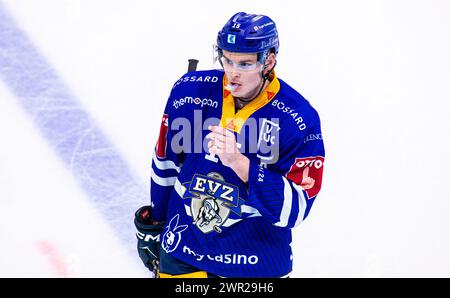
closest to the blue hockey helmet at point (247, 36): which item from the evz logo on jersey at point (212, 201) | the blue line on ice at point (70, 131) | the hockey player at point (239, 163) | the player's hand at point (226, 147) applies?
the hockey player at point (239, 163)

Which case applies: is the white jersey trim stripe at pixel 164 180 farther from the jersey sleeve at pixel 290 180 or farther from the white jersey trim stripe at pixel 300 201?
the white jersey trim stripe at pixel 300 201

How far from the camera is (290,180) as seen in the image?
2752mm

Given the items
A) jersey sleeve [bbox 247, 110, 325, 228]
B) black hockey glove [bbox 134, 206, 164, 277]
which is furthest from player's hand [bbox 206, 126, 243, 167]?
black hockey glove [bbox 134, 206, 164, 277]

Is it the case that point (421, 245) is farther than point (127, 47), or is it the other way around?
point (127, 47)

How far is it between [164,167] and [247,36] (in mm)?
687

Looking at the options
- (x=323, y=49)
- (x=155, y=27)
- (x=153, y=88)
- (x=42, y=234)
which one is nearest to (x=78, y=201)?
(x=42, y=234)

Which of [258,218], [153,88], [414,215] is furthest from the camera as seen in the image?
[153,88]

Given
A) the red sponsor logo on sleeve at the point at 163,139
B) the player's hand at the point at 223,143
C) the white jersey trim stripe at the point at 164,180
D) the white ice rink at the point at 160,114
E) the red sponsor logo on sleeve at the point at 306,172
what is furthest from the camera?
the white ice rink at the point at 160,114

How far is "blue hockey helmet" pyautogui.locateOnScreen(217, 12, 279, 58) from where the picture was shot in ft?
8.77

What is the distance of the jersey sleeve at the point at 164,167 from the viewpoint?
9.80 ft

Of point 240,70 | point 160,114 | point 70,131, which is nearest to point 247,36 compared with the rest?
point 240,70
